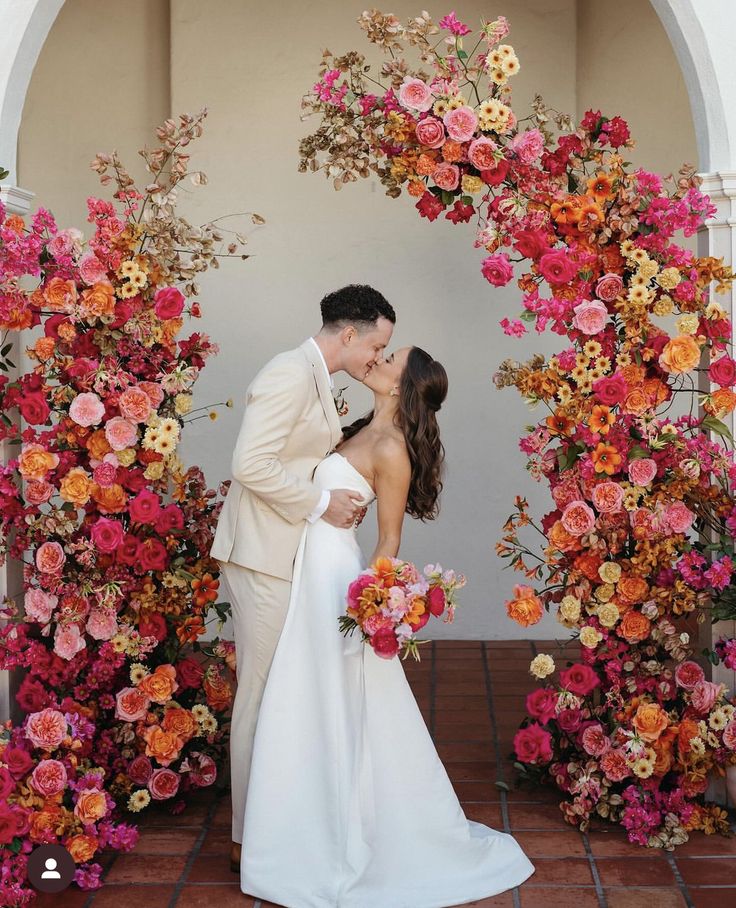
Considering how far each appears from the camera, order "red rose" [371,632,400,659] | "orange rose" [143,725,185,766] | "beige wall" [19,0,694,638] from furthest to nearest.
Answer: "beige wall" [19,0,694,638], "orange rose" [143,725,185,766], "red rose" [371,632,400,659]

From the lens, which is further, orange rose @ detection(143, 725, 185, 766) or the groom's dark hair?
orange rose @ detection(143, 725, 185, 766)

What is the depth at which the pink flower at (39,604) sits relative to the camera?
3783mm

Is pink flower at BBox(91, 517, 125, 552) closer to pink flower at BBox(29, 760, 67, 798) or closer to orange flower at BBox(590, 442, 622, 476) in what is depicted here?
pink flower at BBox(29, 760, 67, 798)

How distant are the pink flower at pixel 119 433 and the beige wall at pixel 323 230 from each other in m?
2.96

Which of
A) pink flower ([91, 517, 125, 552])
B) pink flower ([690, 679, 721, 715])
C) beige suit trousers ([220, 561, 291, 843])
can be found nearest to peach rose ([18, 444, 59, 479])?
pink flower ([91, 517, 125, 552])

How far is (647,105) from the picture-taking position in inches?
249

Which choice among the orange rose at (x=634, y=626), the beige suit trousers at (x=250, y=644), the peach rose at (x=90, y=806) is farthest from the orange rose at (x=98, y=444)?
the orange rose at (x=634, y=626)

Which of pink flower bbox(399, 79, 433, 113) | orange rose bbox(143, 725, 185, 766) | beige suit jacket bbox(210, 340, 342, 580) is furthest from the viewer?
orange rose bbox(143, 725, 185, 766)

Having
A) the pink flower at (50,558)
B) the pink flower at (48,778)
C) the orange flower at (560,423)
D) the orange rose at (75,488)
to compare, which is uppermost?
the orange flower at (560,423)

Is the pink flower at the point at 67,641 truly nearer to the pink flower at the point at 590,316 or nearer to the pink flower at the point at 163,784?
the pink flower at the point at 163,784

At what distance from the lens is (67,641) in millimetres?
3818

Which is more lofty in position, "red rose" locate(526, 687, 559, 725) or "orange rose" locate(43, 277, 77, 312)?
"orange rose" locate(43, 277, 77, 312)

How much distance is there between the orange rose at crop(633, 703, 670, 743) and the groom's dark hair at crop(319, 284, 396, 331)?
5.36 ft

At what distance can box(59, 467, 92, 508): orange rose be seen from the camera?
12.4ft
